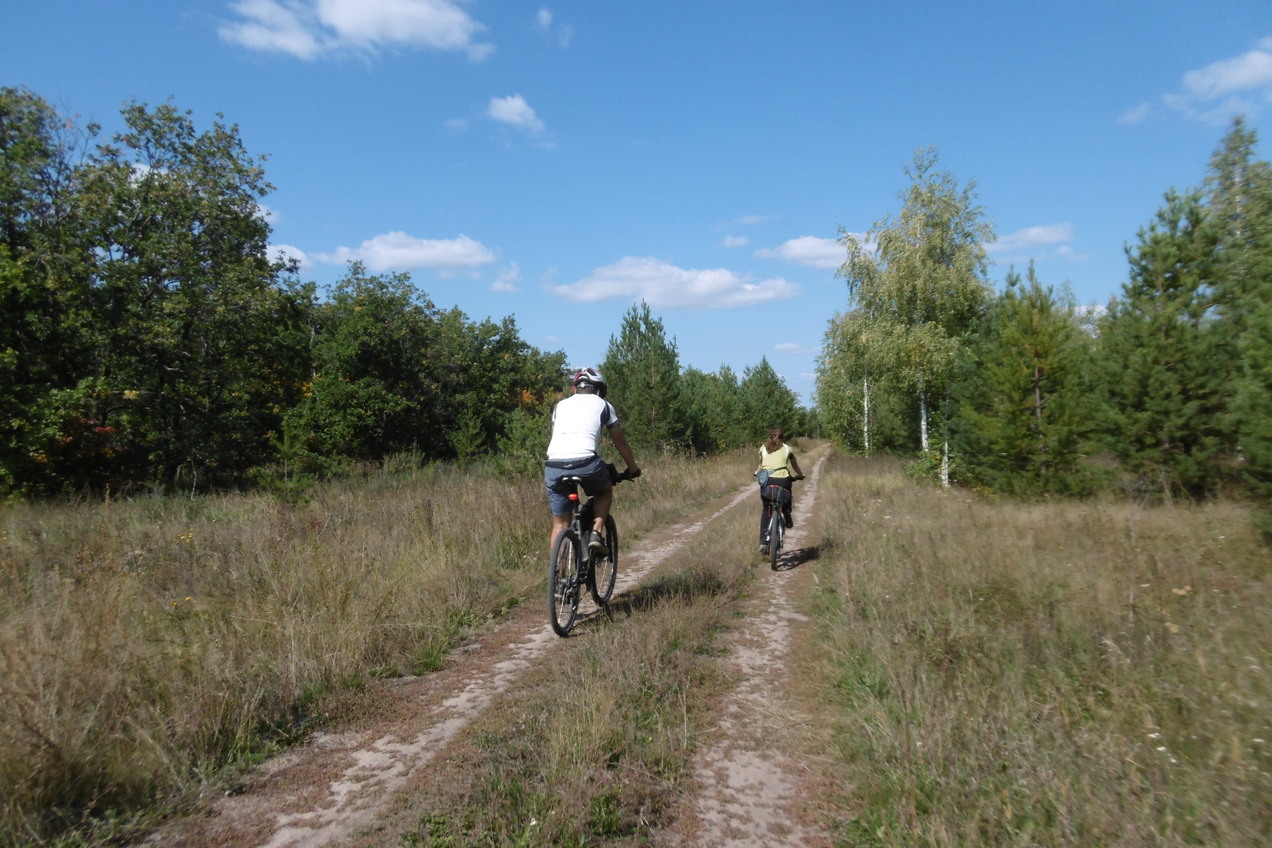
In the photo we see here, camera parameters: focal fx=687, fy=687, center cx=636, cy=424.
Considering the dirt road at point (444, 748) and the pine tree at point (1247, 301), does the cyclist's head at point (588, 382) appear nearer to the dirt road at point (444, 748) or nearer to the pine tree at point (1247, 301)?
the dirt road at point (444, 748)

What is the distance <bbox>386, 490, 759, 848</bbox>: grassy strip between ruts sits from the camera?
2.77 meters

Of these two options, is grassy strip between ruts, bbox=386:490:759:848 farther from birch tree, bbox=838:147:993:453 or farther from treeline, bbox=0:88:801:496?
birch tree, bbox=838:147:993:453

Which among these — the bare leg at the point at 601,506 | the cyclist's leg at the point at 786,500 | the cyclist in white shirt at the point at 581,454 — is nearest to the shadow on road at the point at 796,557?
the cyclist's leg at the point at 786,500

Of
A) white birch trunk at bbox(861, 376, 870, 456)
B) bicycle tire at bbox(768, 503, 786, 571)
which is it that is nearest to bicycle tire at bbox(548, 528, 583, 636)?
bicycle tire at bbox(768, 503, 786, 571)

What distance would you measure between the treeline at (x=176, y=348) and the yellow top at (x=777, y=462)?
227 inches

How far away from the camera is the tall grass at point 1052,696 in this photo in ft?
8.71

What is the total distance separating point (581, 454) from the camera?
18.5 feet

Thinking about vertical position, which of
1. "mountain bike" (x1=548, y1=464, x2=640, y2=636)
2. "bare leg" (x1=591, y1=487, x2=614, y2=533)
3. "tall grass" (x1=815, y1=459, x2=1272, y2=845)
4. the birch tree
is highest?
the birch tree

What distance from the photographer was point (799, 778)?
336 centimetres

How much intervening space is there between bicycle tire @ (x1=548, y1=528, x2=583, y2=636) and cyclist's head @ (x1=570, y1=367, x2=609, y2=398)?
4.08 ft

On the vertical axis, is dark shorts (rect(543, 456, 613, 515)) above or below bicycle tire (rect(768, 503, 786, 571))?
above

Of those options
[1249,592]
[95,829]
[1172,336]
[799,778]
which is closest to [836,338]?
[1172,336]

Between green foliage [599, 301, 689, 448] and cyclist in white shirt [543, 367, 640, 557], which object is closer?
cyclist in white shirt [543, 367, 640, 557]

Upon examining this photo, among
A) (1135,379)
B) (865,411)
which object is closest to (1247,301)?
(1135,379)
